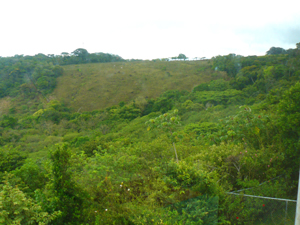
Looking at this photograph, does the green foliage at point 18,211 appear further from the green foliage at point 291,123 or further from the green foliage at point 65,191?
the green foliage at point 291,123

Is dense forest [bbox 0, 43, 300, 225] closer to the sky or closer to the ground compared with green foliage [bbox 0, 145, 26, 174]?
closer to the sky

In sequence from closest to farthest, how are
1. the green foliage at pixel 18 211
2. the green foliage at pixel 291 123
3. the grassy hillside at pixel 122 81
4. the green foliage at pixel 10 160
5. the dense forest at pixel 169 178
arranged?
the green foliage at pixel 18 211
the dense forest at pixel 169 178
the green foliage at pixel 291 123
the green foliage at pixel 10 160
the grassy hillside at pixel 122 81

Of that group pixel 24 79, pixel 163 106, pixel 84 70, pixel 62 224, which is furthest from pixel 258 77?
pixel 24 79

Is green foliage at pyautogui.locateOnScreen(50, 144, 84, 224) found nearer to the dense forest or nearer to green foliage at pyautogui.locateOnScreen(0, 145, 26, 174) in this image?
the dense forest

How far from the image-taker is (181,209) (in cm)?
388

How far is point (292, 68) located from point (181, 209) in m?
28.2

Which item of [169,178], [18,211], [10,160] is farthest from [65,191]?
[10,160]

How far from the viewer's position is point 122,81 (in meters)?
46.5

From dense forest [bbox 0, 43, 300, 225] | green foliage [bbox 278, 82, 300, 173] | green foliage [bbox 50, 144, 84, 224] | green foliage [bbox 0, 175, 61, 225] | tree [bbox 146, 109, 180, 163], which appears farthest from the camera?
tree [bbox 146, 109, 180, 163]

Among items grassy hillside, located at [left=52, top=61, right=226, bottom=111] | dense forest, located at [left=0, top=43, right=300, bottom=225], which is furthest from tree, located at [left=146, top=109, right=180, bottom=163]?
grassy hillside, located at [left=52, top=61, right=226, bottom=111]

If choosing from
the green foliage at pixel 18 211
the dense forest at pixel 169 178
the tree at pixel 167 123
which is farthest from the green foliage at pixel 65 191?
the tree at pixel 167 123

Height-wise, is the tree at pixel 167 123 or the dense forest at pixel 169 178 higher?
the tree at pixel 167 123

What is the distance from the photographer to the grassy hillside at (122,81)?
41.4 meters

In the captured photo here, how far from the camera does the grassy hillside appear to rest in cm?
4144
